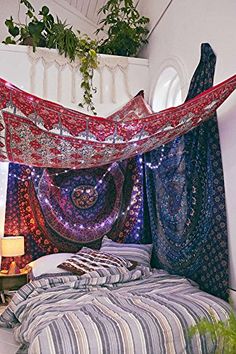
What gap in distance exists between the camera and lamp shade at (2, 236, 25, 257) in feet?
12.7

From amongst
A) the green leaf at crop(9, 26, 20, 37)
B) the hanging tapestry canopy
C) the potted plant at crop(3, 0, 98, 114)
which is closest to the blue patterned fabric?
the hanging tapestry canopy

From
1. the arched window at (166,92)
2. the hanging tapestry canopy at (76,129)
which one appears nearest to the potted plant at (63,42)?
the arched window at (166,92)

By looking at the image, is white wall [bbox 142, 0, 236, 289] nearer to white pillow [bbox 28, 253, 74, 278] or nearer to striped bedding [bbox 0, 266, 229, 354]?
striped bedding [bbox 0, 266, 229, 354]

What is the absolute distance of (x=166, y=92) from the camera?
13.3ft

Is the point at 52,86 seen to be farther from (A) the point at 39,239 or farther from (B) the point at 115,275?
(B) the point at 115,275

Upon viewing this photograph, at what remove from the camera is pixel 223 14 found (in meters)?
2.70

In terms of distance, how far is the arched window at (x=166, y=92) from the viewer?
390cm

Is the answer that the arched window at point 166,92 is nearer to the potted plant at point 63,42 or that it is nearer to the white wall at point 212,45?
the white wall at point 212,45

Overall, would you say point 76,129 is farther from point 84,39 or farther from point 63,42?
point 84,39

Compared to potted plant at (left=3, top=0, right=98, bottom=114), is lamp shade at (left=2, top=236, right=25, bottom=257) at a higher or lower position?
lower

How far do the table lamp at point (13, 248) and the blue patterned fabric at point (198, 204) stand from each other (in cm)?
151

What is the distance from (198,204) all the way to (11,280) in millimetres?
2201

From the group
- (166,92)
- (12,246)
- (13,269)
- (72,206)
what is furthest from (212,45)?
(13,269)

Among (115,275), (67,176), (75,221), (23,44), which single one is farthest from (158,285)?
(23,44)
